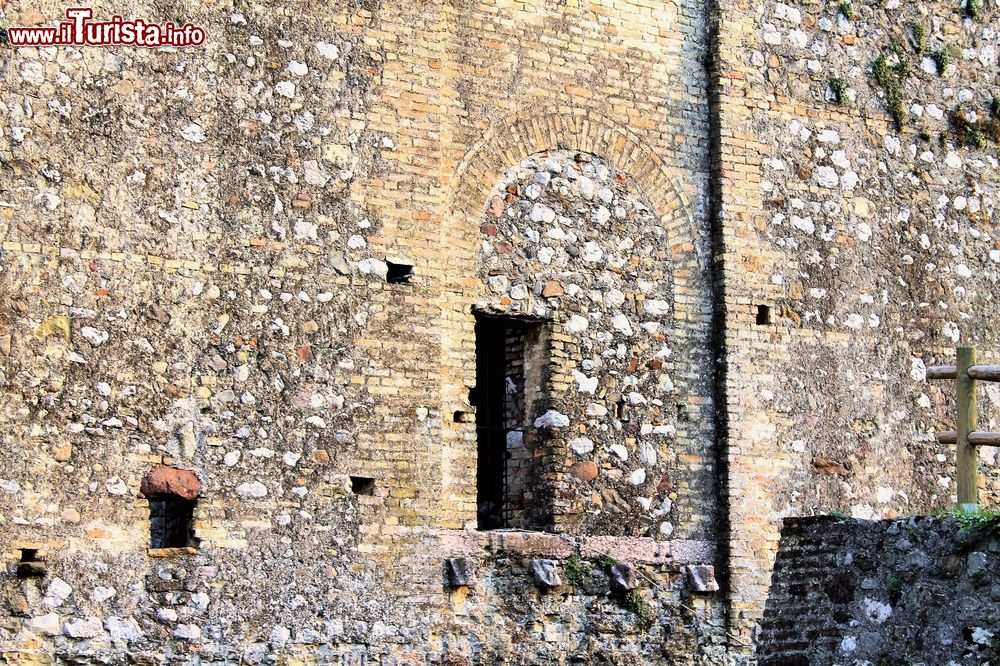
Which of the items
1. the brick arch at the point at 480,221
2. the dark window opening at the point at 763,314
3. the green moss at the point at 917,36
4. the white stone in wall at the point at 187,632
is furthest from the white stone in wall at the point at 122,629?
the green moss at the point at 917,36

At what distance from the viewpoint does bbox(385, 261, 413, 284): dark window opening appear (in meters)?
14.0

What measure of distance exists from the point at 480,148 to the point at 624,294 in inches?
71.0

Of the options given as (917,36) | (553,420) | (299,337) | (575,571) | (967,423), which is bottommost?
(575,571)

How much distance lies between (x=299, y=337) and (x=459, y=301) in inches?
62.0

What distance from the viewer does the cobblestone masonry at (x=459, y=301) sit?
12828mm

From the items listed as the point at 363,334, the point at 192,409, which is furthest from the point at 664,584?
the point at 192,409

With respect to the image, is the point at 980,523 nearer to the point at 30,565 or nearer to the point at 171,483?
the point at 171,483

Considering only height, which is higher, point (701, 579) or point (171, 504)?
point (171, 504)

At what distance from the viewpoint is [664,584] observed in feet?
49.0

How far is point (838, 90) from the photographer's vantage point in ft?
53.8

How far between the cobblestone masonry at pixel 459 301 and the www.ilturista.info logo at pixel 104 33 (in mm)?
97

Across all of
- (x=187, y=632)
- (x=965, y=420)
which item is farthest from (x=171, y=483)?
(x=965, y=420)

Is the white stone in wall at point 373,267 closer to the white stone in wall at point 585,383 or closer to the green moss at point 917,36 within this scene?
the white stone in wall at point 585,383

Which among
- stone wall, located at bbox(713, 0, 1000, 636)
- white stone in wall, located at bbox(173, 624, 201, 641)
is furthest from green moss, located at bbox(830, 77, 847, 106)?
white stone in wall, located at bbox(173, 624, 201, 641)
